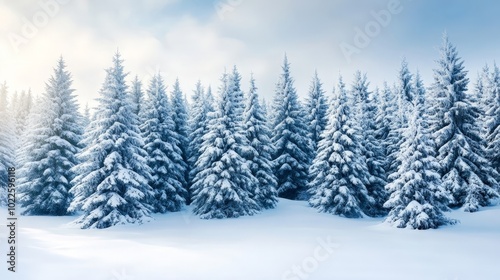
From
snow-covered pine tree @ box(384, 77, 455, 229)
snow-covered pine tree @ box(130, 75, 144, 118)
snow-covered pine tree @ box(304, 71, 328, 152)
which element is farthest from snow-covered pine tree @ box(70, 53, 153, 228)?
snow-covered pine tree @ box(304, 71, 328, 152)

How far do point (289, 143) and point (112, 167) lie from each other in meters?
18.7

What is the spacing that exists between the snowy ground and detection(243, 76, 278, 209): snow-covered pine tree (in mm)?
8112

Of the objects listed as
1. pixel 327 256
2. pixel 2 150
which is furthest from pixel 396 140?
pixel 2 150

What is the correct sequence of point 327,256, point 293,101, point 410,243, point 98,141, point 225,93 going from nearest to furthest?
point 327,256 → point 410,243 → point 98,141 → point 225,93 → point 293,101

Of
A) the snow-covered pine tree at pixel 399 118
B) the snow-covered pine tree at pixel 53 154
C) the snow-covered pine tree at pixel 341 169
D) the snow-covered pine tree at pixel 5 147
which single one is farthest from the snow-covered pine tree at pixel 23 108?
the snow-covered pine tree at pixel 399 118

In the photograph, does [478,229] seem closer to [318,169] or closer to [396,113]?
[318,169]

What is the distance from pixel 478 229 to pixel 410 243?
677 centimetres

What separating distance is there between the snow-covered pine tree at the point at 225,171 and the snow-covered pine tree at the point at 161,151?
3675mm

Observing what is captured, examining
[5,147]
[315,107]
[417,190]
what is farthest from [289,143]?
[5,147]

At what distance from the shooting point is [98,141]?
24781 millimetres

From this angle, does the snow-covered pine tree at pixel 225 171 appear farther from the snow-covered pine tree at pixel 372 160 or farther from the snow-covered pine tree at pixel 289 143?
the snow-covered pine tree at pixel 372 160

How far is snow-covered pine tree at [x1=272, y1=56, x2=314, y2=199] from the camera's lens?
36.6m

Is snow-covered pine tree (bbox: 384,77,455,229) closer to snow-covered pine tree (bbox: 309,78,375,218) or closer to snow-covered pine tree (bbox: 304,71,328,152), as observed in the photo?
snow-covered pine tree (bbox: 309,78,375,218)

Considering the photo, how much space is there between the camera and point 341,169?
30031 mm
